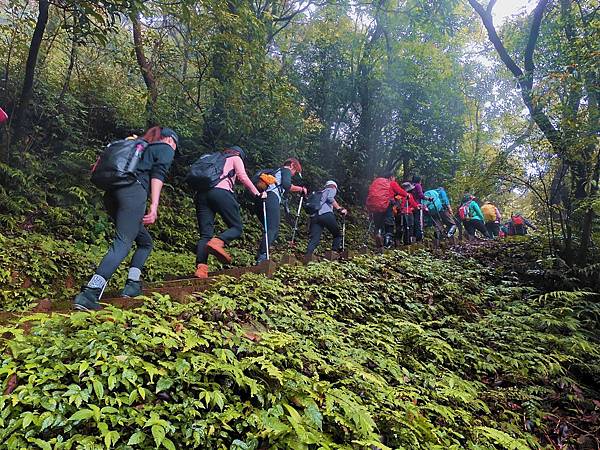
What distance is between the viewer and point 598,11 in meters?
10.1

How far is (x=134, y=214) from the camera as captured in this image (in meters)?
3.88

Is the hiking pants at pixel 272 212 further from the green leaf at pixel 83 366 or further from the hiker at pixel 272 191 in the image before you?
the green leaf at pixel 83 366

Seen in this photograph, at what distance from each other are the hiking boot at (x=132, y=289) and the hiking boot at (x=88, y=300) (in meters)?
0.49

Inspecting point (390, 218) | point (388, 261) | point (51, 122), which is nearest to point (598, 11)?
point (390, 218)

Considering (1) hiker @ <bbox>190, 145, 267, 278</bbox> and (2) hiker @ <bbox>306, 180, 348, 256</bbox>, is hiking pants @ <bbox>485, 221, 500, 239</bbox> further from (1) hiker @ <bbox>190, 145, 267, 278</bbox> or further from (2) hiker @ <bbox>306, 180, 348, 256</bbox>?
(1) hiker @ <bbox>190, 145, 267, 278</bbox>

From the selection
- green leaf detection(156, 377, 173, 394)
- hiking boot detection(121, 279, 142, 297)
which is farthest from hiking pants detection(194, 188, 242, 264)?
green leaf detection(156, 377, 173, 394)

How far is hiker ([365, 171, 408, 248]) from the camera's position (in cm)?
988

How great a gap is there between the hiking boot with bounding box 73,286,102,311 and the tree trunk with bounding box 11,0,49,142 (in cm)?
670

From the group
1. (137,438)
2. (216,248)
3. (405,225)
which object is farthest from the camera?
(405,225)

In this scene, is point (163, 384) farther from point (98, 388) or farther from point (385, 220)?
point (385, 220)

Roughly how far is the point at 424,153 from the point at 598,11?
8.55 m

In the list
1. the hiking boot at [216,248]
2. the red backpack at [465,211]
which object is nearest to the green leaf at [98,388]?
the hiking boot at [216,248]

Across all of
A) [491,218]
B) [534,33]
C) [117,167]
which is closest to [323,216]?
[117,167]

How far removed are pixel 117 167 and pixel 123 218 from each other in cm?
46
